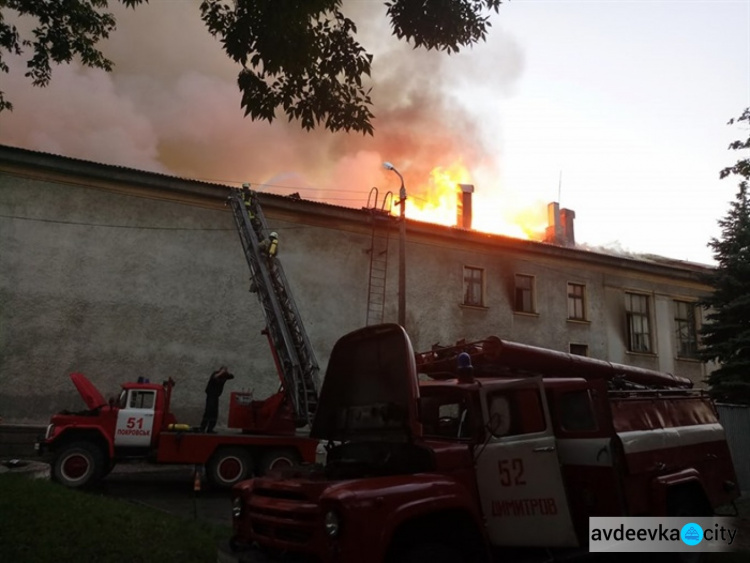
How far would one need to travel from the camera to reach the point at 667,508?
5992mm

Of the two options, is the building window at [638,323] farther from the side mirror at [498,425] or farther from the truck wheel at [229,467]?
the side mirror at [498,425]

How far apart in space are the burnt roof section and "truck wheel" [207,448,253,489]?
7.53m

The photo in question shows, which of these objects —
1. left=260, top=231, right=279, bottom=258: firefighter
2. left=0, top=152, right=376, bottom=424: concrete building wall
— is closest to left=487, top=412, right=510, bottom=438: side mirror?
left=260, top=231, right=279, bottom=258: firefighter

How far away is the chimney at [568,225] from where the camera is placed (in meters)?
30.0

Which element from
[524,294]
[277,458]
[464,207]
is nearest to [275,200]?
[277,458]

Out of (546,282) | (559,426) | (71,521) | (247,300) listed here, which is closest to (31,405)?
(247,300)

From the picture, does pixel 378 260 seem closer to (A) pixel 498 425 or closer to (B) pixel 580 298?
(B) pixel 580 298

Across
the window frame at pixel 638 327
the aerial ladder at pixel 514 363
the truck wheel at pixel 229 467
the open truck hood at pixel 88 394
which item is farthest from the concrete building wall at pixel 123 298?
the window frame at pixel 638 327

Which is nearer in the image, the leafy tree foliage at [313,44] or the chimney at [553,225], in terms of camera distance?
the leafy tree foliage at [313,44]

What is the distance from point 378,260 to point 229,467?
1052 centimetres

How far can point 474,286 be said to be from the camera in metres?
22.4

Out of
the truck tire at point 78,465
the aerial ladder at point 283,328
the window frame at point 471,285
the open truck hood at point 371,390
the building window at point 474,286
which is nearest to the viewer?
the open truck hood at point 371,390

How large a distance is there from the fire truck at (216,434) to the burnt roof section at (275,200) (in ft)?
16.7

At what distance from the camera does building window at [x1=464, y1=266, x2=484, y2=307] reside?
72.3ft
